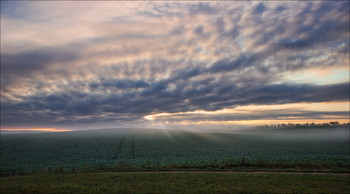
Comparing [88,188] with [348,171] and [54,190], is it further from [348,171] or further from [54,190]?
[348,171]

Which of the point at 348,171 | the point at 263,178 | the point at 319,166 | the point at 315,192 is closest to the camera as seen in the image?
the point at 315,192

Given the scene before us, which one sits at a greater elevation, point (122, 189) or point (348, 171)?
point (122, 189)

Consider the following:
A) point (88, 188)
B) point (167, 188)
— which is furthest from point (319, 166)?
point (88, 188)

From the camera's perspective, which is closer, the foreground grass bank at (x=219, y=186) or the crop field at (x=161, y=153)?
the foreground grass bank at (x=219, y=186)

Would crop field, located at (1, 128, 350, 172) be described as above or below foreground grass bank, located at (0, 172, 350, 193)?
below

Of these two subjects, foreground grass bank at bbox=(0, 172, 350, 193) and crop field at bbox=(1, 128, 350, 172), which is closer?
foreground grass bank at bbox=(0, 172, 350, 193)

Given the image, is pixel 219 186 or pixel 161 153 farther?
pixel 161 153

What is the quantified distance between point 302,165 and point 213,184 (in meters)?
19.2

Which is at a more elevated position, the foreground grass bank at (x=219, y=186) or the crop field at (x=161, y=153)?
the foreground grass bank at (x=219, y=186)

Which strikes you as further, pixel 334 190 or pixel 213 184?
pixel 213 184

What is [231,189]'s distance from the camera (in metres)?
14.9

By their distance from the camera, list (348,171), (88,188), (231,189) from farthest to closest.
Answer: (348,171) → (88,188) → (231,189)

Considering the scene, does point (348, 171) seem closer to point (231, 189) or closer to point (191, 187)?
point (231, 189)

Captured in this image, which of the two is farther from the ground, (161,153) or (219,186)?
(219,186)
